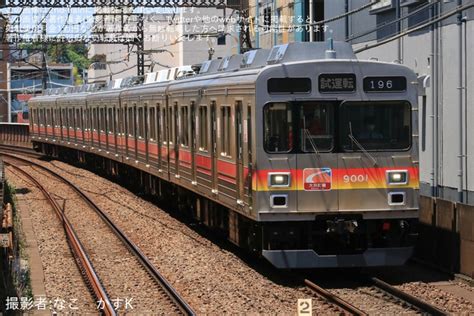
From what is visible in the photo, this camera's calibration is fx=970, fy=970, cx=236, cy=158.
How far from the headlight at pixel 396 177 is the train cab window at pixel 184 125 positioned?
5503 mm

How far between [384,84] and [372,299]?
2.60 m

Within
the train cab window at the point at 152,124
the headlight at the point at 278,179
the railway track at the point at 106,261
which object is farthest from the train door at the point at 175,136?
the headlight at the point at 278,179

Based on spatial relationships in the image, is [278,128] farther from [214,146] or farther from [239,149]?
[214,146]

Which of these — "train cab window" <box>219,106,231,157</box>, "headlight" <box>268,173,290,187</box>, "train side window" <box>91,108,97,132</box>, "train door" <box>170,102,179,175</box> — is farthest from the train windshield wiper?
"train side window" <box>91,108,97,132</box>

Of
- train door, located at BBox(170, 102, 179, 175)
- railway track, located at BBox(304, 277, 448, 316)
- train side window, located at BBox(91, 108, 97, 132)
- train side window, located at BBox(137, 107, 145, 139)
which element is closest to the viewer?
railway track, located at BBox(304, 277, 448, 316)

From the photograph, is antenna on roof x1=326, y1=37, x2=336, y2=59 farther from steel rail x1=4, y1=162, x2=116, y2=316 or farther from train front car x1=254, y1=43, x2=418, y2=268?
steel rail x1=4, y1=162, x2=116, y2=316

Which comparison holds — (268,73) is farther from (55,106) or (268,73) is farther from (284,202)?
(55,106)

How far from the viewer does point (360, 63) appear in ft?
37.3

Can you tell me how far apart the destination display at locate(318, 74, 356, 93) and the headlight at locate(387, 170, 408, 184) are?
1071mm

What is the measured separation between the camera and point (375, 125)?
11320 millimetres

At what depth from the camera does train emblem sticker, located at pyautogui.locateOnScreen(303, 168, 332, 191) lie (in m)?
11.1

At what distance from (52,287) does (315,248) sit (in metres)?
3.20

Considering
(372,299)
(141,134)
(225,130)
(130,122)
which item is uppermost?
(225,130)

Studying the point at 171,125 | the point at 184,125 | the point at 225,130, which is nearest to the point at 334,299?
the point at 225,130
